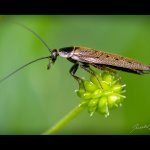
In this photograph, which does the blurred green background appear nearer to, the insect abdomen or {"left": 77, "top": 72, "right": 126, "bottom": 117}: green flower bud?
the insect abdomen

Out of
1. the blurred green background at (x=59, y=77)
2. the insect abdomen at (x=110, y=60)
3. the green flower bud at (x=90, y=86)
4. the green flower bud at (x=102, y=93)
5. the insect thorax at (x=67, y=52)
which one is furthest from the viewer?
the blurred green background at (x=59, y=77)

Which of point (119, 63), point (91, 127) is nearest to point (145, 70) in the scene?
point (119, 63)

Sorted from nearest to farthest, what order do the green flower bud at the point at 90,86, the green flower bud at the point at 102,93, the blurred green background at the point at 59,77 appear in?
the green flower bud at the point at 102,93 → the green flower bud at the point at 90,86 → the blurred green background at the point at 59,77

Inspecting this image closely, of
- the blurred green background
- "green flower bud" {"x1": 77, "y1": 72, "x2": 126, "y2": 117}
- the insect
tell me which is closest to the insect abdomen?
the insect

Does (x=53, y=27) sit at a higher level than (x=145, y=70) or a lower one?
higher

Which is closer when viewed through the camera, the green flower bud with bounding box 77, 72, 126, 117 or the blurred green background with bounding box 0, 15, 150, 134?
the green flower bud with bounding box 77, 72, 126, 117

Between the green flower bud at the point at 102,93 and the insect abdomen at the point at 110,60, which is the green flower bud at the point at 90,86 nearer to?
the green flower bud at the point at 102,93

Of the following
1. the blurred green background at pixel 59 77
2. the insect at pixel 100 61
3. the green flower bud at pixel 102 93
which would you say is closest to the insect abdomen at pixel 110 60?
the insect at pixel 100 61

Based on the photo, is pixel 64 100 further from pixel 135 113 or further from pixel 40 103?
pixel 135 113
